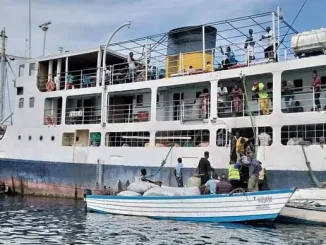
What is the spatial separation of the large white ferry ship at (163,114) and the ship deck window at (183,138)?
5 centimetres

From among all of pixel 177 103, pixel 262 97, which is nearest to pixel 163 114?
pixel 177 103

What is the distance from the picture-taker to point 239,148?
17.9 meters

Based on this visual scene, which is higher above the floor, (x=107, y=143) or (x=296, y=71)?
(x=296, y=71)

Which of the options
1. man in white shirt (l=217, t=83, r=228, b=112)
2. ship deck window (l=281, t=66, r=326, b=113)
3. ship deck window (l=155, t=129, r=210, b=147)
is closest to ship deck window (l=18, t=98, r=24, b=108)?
ship deck window (l=155, t=129, r=210, b=147)

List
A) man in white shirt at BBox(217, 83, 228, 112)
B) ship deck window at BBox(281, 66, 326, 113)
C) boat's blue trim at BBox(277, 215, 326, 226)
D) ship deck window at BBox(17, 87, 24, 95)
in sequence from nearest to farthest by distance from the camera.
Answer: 1. boat's blue trim at BBox(277, 215, 326, 226)
2. ship deck window at BBox(281, 66, 326, 113)
3. man in white shirt at BBox(217, 83, 228, 112)
4. ship deck window at BBox(17, 87, 24, 95)

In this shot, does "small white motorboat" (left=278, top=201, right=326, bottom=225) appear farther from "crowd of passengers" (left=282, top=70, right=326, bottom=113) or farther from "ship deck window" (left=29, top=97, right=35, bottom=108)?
"ship deck window" (left=29, top=97, right=35, bottom=108)

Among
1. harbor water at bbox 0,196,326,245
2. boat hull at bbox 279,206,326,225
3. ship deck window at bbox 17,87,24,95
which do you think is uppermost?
ship deck window at bbox 17,87,24,95

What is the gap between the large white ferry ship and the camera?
57.3ft

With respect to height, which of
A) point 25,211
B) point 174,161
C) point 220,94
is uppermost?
point 220,94

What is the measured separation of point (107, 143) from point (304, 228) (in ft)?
36.6

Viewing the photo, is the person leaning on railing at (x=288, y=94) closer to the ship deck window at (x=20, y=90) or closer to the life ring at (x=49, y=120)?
the life ring at (x=49, y=120)

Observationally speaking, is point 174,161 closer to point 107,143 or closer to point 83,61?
point 107,143

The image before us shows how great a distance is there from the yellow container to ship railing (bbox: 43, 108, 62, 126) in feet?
23.1

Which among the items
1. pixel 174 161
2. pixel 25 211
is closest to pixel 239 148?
pixel 174 161
